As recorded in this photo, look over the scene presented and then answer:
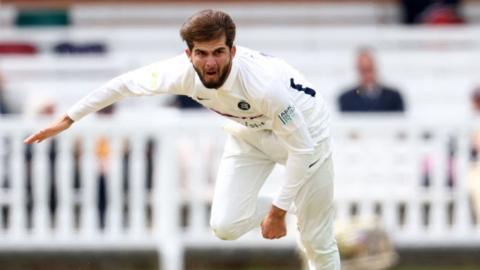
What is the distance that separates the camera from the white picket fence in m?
14.5

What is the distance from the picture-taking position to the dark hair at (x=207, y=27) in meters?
9.35

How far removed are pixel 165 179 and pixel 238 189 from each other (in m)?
4.09

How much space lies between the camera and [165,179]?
1454 cm

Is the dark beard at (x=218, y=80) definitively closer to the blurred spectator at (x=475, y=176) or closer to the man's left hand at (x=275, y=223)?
the man's left hand at (x=275, y=223)

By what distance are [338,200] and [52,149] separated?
86.8 inches

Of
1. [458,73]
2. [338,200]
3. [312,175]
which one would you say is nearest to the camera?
[312,175]

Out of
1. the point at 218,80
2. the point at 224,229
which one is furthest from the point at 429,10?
the point at 218,80

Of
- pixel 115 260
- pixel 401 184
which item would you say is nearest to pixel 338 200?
pixel 401 184

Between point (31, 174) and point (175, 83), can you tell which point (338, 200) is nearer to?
point (31, 174)

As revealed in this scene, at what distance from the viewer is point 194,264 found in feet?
48.8

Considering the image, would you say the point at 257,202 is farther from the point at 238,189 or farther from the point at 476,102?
the point at 476,102

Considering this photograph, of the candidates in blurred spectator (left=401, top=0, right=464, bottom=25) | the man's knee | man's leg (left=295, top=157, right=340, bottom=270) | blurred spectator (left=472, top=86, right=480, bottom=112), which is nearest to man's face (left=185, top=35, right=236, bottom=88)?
man's leg (left=295, top=157, right=340, bottom=270)

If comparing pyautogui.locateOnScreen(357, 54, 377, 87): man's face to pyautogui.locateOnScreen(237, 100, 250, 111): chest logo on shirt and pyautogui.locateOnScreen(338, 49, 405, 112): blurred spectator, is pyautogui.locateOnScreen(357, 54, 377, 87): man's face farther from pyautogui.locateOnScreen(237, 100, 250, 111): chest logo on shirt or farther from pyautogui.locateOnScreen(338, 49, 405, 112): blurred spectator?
pyautogui.locateOnScreen(237, 100, 250, 111): chest logo on shirt

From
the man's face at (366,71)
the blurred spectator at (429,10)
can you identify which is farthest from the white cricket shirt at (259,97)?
the blurred spectator at (429,10)
